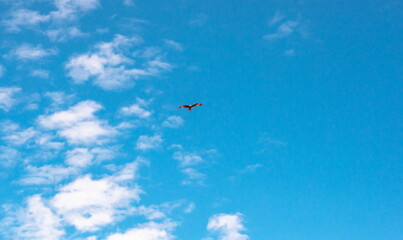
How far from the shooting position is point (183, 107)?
85750 millimetres
